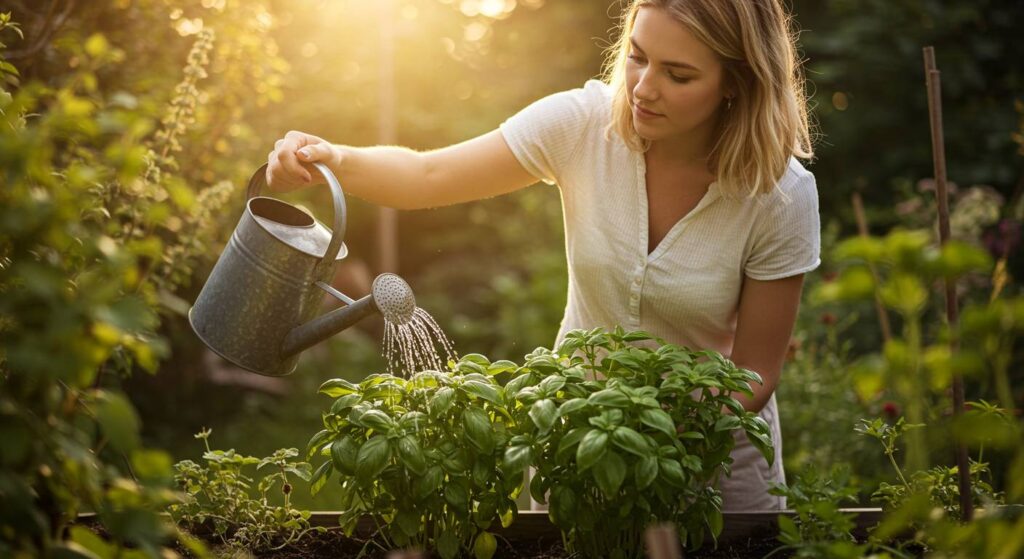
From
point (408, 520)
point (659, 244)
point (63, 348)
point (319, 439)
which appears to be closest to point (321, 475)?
point (319, 439)

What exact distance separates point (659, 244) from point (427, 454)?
2.73 ft

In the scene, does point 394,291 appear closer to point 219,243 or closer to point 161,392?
point 219,243

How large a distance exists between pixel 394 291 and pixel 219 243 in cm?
187

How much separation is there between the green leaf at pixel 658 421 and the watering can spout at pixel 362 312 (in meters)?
0.43

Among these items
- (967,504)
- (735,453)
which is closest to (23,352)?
(967,504)

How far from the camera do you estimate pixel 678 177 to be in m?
2.06

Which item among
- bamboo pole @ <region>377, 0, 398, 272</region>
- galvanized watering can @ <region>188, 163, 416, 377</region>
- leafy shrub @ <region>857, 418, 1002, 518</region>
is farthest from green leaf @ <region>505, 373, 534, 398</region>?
bamboo pole @ <region>377, 0, 398, 272</region>

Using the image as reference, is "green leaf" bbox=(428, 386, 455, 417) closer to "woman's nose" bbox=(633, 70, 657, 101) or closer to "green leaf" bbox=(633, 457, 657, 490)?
"green leaf" bbox=(633, 457, 657, 490)

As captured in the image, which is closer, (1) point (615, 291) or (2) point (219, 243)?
(1) point (615, 291)

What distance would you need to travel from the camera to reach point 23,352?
74 centimetres

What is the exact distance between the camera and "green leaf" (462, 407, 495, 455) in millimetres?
1355

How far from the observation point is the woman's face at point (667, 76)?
179 cm

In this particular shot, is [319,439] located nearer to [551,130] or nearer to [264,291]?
[264,291]

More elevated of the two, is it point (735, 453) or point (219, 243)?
point (219, 243)
